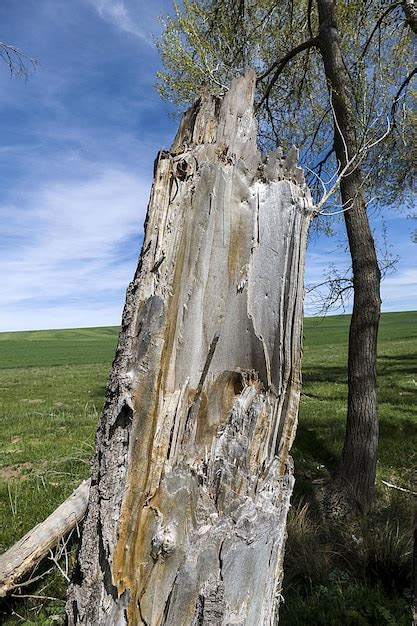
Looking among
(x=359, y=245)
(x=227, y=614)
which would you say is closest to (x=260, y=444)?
(x=227, y=614)

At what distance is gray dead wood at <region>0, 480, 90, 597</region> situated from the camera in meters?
4.21

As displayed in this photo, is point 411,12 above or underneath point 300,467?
above

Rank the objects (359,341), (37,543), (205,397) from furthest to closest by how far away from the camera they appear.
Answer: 1. (359,341)
2. (37,543)
3. (205,397)

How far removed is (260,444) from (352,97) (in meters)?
5.96

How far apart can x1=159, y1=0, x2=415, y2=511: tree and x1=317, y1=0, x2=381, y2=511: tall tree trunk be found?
0.01m

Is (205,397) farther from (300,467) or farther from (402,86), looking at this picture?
(402,86)

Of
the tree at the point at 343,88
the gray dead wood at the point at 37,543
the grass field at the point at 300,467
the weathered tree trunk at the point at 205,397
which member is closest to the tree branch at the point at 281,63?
the tree at the point at 343,88

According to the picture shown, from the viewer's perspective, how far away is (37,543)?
457 cm

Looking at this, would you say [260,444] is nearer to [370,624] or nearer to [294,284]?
[294,284]

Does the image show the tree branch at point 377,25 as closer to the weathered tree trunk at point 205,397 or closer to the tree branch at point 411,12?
the tree branch at point 411,12

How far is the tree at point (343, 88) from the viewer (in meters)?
6.35

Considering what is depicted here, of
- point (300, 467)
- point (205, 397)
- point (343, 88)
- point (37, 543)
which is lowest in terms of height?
point (300, 467)

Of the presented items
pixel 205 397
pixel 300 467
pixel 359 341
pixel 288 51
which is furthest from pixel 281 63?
pixel 205 397

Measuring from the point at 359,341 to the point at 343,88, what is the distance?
333 centimetres
